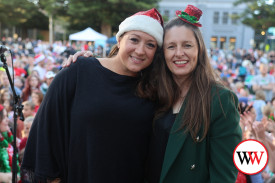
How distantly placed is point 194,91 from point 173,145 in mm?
420

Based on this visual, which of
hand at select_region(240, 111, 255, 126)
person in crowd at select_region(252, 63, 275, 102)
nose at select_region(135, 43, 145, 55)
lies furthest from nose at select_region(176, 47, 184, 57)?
person in crowd at select_region(252, 63, 275, 102)

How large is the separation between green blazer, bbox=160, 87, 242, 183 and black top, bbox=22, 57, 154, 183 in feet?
1.06

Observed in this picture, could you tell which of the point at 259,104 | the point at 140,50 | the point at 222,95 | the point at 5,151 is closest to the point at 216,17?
the point at 259,104

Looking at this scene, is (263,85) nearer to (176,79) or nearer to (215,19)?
(176,79)

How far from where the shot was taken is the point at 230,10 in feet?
155

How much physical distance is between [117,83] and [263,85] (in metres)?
6.32

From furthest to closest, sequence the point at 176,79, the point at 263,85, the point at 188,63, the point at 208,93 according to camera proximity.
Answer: the point at 263,85 → the point at 176,79 → the point at 188,63 → the point at 208,93

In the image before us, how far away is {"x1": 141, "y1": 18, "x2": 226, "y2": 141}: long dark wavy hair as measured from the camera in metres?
1.91

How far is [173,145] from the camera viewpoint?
77.1 inches

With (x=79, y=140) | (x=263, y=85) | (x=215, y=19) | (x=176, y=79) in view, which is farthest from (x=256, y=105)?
(x=215, y=19)

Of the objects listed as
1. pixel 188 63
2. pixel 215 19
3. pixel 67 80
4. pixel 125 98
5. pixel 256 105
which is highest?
pixel 215 19

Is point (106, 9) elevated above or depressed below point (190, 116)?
above

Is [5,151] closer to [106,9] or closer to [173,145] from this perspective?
[173,145]

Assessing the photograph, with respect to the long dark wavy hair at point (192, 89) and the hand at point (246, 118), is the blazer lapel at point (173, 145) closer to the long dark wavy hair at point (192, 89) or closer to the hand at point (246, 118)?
the long dark wavy hair at point (192, 89)
